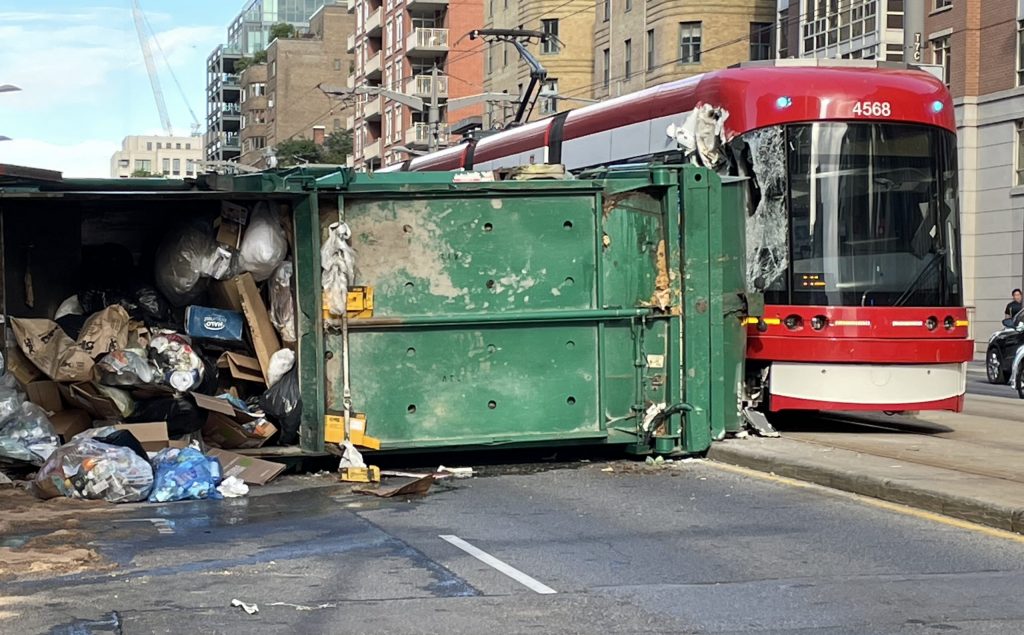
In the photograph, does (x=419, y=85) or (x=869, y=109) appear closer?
(x=869, y=109)

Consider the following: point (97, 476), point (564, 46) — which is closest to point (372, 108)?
point (564, 46)

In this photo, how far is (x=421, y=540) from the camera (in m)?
7.93

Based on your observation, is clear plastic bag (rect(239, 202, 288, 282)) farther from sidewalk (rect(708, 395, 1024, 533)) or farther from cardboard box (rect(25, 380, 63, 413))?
sidewalk (rect(708, 395, 1024, 533))

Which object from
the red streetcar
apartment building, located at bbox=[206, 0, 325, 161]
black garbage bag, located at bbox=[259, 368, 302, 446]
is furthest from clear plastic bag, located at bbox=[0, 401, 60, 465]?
apartment building, located at bbox=[206, 0, 325, 161]

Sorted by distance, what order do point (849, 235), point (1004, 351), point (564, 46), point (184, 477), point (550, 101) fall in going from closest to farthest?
point (184, 477)
point (849, 235)
point (1004, 351)
point (564, 46)
point (550, 101)

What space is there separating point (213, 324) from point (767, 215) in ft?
17.0

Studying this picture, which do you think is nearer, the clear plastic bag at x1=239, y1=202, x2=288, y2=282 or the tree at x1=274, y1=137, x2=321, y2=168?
the clear plastic bag at x1=239, y1=202, x2=288, y2=282

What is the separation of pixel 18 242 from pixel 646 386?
17.6 feet

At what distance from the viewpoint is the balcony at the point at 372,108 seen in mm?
84875

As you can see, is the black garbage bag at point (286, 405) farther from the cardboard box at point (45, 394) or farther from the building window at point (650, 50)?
the building window at point (650, 50)

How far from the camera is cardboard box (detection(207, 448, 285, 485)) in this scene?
33.9ft

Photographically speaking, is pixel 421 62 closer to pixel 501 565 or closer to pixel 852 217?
pixel 852 217

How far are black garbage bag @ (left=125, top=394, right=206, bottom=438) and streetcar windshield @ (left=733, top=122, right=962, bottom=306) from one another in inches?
211

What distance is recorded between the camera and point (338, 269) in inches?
419
